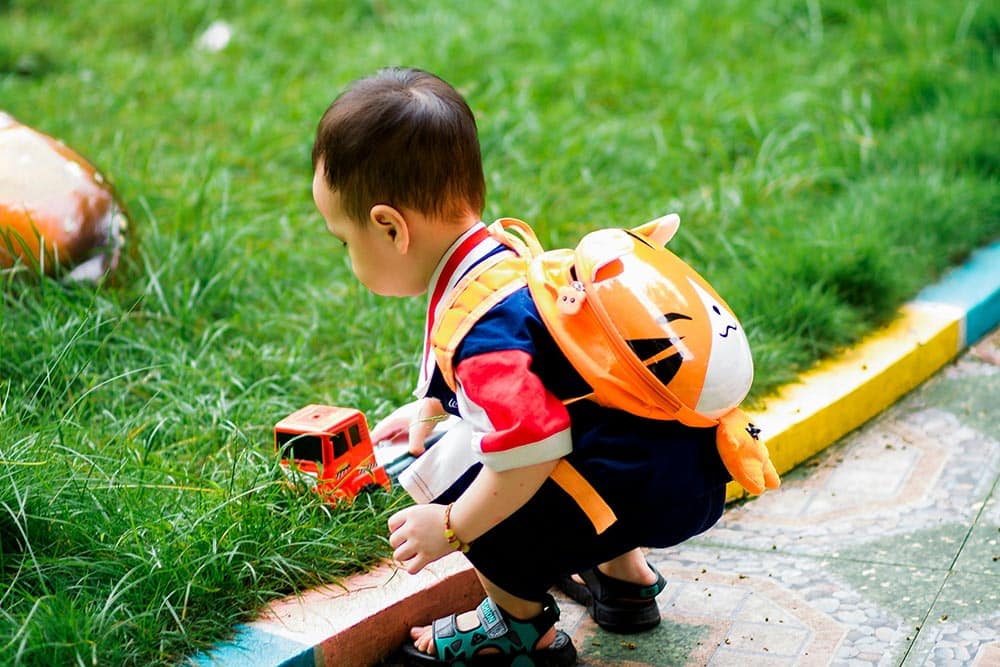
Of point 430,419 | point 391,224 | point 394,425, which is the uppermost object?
point 391,224

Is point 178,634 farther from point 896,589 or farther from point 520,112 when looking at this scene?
point 520,112

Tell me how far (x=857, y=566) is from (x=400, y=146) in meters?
1.50

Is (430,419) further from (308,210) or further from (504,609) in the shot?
(308,210)

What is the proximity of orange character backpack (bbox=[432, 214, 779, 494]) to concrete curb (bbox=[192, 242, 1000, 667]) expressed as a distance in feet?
1.98

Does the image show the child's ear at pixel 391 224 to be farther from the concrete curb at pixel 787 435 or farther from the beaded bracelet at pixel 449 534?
the concrete curb at pixel 787 435

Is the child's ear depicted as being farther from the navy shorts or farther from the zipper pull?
the navy shorts

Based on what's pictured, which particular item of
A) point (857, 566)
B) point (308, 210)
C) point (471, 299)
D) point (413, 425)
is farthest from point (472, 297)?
point (308, 210)

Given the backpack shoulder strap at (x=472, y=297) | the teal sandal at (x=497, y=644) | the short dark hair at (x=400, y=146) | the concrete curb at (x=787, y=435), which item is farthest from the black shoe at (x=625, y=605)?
the short dark hair at (x=400, y=146)

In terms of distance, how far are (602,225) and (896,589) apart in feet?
6.87

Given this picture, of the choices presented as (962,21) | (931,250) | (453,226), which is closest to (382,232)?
(453,226)

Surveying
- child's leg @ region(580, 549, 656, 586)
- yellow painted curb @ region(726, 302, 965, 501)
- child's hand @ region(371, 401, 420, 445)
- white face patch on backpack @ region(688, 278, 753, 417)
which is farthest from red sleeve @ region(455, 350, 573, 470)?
yellow painted curb @ region(726, 302, 965, 501)

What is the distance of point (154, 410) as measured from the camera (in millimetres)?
3363

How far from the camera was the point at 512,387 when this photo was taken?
2.16 m

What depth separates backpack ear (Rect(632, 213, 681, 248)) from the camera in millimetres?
2459
